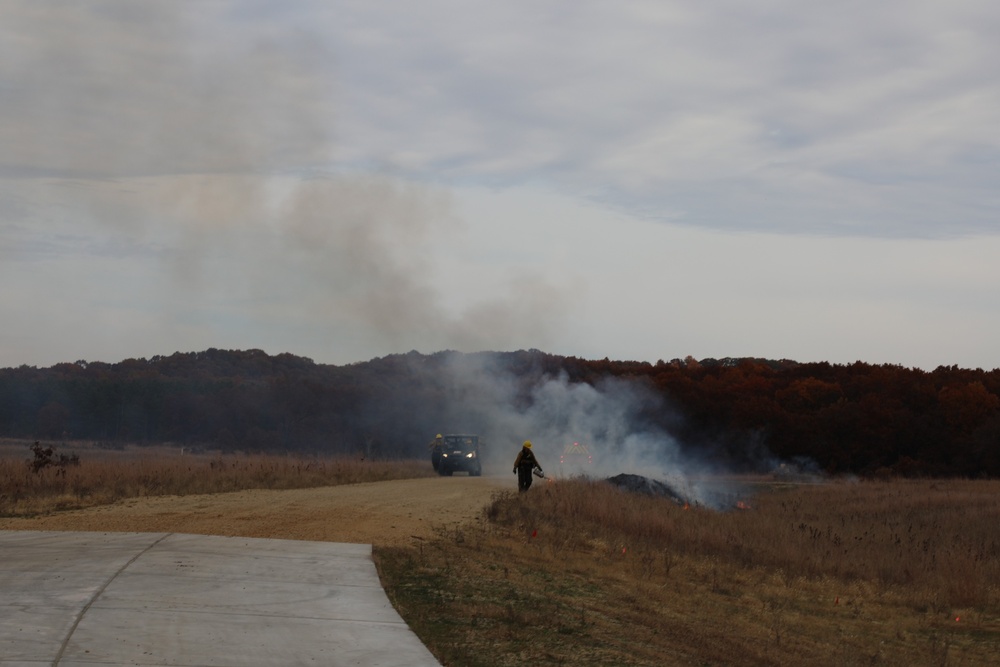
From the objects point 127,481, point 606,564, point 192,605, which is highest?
point 127,481

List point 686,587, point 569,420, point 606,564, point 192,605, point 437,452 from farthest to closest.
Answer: point 569,420 < point 437,452 < point 606,564 < point 686,587 < point 192,605

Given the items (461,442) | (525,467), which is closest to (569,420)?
(461,442)

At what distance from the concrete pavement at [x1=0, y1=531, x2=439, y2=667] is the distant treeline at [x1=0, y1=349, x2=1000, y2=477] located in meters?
49.2

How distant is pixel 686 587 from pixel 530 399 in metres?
45.1

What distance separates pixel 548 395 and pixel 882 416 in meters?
23.0

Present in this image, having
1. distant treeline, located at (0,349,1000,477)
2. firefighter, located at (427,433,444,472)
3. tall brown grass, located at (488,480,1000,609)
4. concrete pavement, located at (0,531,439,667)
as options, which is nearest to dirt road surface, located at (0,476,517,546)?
tall brown grass, located at (488,480,1000,609)

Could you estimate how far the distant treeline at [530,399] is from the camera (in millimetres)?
67250

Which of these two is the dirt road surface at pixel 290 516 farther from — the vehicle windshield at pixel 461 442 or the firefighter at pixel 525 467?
the vehicle windshield at pixel 461 442

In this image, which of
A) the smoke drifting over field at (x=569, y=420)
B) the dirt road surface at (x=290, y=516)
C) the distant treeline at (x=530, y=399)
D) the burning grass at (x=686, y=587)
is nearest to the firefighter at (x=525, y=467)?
the burning grass at (x=686, y=587)

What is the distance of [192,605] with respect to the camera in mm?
11344

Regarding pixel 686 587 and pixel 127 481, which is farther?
pixel 127 481

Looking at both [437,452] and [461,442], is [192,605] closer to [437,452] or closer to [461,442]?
[437,452]

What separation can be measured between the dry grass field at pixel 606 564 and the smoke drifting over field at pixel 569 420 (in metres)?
24.3

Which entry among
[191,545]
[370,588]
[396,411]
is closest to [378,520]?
[191,545]
